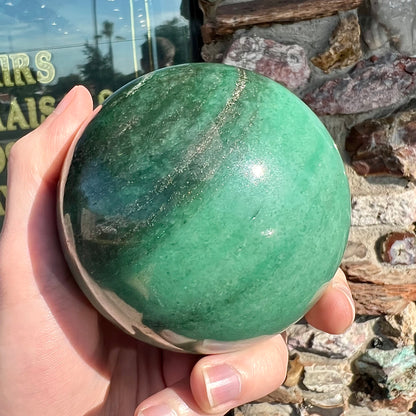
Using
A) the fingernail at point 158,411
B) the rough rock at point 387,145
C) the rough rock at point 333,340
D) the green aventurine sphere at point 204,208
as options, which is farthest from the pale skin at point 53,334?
the rough rock at point 387,145

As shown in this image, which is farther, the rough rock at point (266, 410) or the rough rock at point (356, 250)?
the rough rock at point (266, 410)

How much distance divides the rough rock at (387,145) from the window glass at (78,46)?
0.45 meters

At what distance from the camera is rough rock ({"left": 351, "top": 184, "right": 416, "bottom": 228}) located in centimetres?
122

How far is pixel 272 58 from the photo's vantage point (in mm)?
1211

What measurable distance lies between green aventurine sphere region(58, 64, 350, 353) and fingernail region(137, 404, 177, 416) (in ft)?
0.50

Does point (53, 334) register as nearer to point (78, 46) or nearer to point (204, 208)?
point (204, 208)

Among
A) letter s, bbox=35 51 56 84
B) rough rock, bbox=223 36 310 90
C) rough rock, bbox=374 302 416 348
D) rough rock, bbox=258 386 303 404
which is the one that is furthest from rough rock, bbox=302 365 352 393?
letter s, bbox=35 51 56 84

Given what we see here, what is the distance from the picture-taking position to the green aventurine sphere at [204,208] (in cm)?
63

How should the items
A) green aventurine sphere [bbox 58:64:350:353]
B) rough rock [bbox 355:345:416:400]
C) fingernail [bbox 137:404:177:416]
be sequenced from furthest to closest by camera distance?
1. rough rock [bbox 355:345:416:400]
2. fingernail [bbox 137:404:177:416]
3. green aventurine sphere [bbox 58:64:350:353]

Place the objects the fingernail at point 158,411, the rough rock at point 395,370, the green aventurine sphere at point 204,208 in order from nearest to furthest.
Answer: the green aventurine sphere at point 204,208 < the fingernail at point 158,411 < the rough rock at point 395,370

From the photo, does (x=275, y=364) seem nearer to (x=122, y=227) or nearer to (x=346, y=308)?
(x=346, y=308)

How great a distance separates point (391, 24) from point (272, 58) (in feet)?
0.86

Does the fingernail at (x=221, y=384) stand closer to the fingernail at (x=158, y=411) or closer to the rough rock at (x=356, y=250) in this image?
the fingernail at (x=158, y=411)

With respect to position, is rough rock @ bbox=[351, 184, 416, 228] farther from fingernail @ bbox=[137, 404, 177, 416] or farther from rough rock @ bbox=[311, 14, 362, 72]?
fingernail @ bbox=[137, 404, 177, 416]
